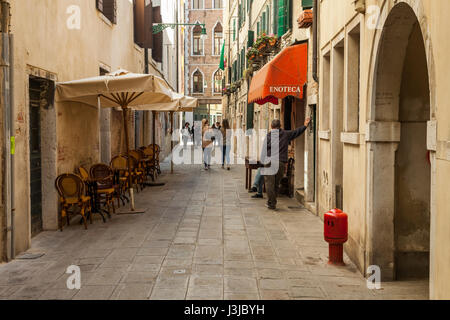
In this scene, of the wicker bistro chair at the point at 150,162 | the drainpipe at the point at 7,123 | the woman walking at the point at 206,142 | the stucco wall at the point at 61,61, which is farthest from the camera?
the woman walking at the point at 206,142

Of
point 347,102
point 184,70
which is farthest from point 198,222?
point 184,70

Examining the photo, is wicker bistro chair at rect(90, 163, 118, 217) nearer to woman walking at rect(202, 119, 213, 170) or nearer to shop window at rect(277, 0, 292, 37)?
shop window at rect(277, 0, 292, 37)

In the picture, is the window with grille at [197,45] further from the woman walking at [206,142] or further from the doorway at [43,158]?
the doorway at [43,158]

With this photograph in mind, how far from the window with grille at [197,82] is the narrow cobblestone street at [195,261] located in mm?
42663

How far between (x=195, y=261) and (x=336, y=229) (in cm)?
173

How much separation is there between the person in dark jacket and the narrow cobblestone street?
421 mm

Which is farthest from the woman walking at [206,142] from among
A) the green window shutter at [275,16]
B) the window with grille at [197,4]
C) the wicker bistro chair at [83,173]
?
the window with grille at [197,4]

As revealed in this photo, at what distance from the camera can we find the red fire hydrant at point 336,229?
645cm

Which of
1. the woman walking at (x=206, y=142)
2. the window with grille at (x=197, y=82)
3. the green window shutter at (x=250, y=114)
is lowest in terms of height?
the woman walking at (x=206, y=142)

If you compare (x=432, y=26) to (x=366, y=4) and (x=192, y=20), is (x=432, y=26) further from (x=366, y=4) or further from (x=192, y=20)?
(x=192, y=20)

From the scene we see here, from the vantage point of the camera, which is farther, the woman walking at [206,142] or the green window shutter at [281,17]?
the woman walking at [206,142]

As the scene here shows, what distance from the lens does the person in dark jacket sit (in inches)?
435

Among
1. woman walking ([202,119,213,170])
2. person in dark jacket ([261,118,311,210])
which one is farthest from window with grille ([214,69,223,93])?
person in dark jacket ([261,118,311,210])

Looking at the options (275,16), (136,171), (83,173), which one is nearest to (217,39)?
(275,16)
